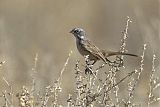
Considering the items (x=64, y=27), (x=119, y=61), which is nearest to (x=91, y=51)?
(x=119, y=61)

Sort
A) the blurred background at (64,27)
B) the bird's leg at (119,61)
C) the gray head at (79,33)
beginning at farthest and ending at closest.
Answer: the blurred background at (64,27) < the gray head at (79,33) < the bird's leg at (119,61)

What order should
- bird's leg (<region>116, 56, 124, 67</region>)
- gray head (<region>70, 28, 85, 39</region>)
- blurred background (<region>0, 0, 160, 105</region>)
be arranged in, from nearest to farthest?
bird's leg (<region>116, 56, 124, 67</region>) → gray head (<region>70, 28, 85, 39</region>) → blurred background (<region>0, 0, 160, 105</region>)

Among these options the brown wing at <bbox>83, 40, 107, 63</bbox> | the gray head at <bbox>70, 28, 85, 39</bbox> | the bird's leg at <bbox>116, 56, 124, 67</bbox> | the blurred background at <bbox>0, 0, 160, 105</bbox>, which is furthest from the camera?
the blurred background at <bbox>0, 0, 160, 105</bbox>

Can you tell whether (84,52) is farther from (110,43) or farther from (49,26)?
(49,26)

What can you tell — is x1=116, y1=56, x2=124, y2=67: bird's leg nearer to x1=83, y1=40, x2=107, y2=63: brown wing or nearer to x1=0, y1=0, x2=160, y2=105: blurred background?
x1=83, y1=40, x2=107, y2=63: brown wing

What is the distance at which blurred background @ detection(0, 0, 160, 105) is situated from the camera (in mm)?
11469

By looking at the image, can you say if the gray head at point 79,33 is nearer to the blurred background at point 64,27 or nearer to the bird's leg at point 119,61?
the bird's leg at point 119,61

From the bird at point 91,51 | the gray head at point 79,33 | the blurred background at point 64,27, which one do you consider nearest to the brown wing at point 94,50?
the bird at point 91,51

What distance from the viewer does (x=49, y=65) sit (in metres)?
10.0

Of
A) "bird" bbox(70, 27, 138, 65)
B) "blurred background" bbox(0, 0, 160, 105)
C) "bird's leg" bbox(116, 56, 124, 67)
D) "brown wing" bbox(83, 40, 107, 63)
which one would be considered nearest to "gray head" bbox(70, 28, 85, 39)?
"bird" bbox(70, 27, 138, 65)

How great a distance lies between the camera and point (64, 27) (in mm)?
15312

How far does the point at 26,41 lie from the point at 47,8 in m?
2.62

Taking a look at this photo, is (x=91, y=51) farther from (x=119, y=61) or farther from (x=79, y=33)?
(x=119, y=61)

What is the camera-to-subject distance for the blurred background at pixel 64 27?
11.5 m
